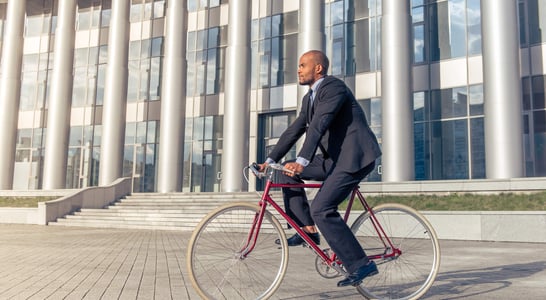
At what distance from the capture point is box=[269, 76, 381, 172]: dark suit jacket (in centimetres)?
380

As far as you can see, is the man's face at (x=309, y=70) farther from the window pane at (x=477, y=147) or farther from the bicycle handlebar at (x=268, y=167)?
the window pane at (x=477, y=147)

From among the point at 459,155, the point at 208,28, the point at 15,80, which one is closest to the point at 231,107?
the point at 208,28

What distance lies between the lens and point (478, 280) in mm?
5582

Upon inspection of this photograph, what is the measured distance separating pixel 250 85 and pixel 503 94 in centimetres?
1240

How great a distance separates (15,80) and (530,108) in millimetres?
31320

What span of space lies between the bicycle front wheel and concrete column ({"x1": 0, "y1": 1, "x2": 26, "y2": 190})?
32.8 meters

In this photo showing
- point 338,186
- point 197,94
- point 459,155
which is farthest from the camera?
point 197,94

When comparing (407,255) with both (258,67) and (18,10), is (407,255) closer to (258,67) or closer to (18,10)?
(258,67)

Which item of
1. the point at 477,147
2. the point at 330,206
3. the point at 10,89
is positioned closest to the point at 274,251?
the point at 330,206

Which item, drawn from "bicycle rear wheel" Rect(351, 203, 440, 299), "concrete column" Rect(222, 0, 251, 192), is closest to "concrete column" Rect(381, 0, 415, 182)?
"concrete column" Rect(222, 0, 251, 192)

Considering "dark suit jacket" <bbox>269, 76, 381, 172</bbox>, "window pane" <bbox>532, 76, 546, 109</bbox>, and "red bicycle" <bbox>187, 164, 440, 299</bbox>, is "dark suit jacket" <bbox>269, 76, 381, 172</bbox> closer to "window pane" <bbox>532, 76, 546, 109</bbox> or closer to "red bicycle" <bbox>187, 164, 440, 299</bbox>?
"red bicycle" <bbox>187, 164, 440, 299</bbox>

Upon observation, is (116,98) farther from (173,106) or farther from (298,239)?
(298,239)

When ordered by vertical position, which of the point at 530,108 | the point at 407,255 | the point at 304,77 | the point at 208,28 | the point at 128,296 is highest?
the point at 208,28

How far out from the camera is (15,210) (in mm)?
20359
